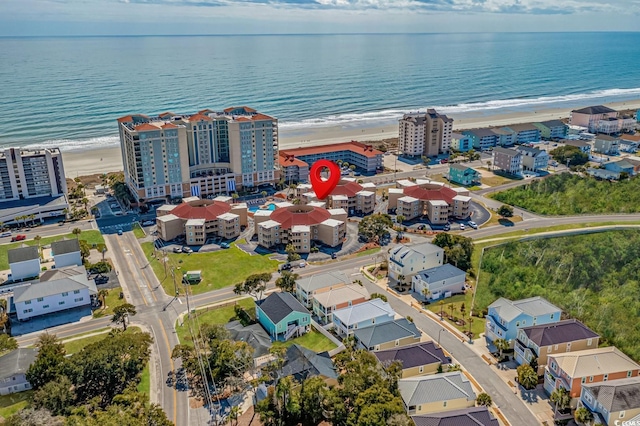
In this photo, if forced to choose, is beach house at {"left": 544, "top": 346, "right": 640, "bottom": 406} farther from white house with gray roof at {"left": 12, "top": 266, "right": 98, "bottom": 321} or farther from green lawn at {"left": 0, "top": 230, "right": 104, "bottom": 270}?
green lawn at {"left": 0, "top": 230, "right": 104, "bottom": 270}

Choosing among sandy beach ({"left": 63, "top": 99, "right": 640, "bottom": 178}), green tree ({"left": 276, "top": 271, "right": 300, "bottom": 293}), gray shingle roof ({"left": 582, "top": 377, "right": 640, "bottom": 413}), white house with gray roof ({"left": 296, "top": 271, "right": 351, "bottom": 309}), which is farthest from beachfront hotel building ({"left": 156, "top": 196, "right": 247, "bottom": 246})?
gray shingle roof ({"left": 582, "top": 377, "right": 640, "bottom": 413})

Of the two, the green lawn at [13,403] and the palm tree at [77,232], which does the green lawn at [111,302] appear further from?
the palm tree at [77,232]

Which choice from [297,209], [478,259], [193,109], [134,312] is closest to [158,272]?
[134,312]

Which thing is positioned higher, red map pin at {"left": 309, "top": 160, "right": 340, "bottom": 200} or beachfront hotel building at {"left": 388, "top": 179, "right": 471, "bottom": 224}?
red map pin at {"left": 309, "top": 160, "right": 340, "bottom": 200}

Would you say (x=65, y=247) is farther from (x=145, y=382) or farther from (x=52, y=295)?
(x=145, y=382)

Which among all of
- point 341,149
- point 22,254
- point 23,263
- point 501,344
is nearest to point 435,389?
point 501,344

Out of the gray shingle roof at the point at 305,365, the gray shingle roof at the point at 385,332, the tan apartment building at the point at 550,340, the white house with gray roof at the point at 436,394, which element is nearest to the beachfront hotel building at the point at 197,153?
the gray shingle roof at the point at 385,332
